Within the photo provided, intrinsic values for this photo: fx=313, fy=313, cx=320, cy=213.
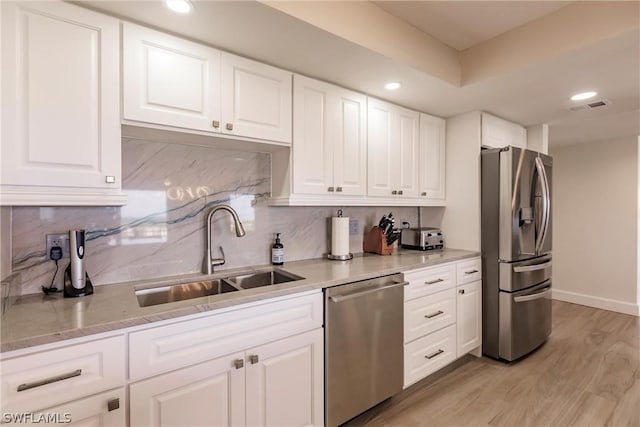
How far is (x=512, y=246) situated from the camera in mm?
2523

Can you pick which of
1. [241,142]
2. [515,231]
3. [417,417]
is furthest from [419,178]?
[417,417]

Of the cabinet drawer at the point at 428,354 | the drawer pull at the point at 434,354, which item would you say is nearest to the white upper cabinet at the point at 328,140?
the cabinet drawer at the point at 428,354

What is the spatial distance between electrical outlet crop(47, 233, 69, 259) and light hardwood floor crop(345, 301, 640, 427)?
1.81m

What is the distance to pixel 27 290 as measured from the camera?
1.43 metres

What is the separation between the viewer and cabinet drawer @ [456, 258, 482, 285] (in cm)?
249

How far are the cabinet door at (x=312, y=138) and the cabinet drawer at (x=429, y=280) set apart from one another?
32.7 inches

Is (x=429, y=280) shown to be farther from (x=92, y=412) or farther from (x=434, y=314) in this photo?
(x=92, y=412)

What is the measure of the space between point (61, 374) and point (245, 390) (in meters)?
0.70

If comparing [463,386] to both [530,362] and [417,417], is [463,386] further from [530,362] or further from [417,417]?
[530,362]

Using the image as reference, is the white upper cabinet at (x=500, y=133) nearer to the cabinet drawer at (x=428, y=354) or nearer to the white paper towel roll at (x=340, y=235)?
the white paper towel roll at (x=340, y=235)

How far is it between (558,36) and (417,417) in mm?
2395

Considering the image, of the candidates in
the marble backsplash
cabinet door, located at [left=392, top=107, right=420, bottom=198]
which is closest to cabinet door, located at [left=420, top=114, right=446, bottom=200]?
cabinet door, located at [left=392, top=107, right=420, bottom=198]

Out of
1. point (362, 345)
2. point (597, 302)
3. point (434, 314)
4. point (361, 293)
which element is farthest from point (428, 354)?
point (597, 302)

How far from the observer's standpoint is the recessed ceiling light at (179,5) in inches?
52.1
